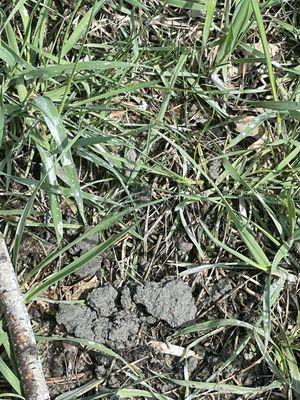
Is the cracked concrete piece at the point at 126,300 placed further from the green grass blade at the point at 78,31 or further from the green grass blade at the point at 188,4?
the green grass blade at the point at 188,4

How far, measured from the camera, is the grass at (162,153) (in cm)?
237

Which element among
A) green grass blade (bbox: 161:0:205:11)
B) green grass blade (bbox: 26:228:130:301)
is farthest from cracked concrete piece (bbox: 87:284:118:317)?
green grass blade (bbox: 161:0:205:11)

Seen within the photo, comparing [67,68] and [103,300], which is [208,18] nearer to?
[67,68]

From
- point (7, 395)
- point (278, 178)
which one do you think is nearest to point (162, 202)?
point (278, 178)

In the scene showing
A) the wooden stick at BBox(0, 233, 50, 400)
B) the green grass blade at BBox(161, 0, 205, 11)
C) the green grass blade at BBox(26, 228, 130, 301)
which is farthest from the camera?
the green grass blade at BBox(161, 0, 205, 11)

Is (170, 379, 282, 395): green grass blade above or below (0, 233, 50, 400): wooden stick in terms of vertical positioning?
below

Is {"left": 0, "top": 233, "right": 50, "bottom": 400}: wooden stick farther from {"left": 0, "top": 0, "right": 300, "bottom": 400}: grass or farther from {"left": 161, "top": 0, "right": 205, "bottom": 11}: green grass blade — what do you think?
{"left": 161, "top": 0, "right": 205, "bottom": 11}: green grass blade

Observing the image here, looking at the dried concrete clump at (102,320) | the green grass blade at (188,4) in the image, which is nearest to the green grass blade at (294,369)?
the dried concrete clump at (102,320)

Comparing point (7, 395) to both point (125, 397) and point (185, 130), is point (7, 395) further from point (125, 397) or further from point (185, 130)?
point (185, 130)

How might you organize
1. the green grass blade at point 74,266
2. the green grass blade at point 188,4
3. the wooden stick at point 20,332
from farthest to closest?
the green grass blade at point 188,4, the green grass blade at point 74,266, the wooden stick at point 20,332

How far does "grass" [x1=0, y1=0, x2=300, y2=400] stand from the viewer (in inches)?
93.1

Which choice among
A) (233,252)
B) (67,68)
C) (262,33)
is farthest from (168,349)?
(262,33)

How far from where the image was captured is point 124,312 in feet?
7.84

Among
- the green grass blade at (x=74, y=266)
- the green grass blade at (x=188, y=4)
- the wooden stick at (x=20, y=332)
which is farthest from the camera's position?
the green grass blade at (x=188, y=4)
